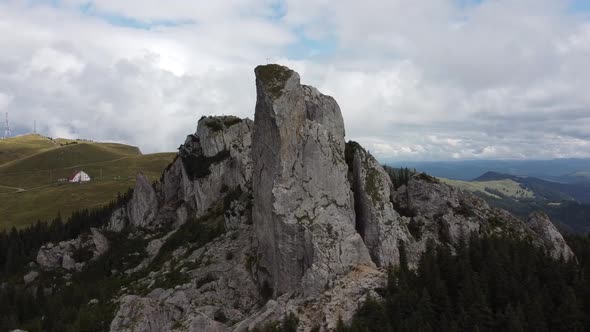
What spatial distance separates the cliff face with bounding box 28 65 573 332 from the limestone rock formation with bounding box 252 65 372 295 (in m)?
0.16

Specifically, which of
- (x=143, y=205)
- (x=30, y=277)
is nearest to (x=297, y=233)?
(x=143, y=205)

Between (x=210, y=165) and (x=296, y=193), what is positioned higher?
(x=210, y=165)

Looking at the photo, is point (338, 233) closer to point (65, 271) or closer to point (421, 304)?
point (421, 304)

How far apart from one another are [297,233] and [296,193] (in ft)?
19.6

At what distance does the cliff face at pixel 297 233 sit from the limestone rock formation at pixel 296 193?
0.16 meters

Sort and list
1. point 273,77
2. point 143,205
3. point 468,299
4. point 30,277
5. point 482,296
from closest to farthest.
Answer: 1. point 482,296
2. point 468,299
3. point 273,77
4. point 30,277
5. point 143,205

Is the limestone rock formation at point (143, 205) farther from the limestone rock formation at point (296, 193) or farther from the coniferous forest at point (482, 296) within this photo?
the coniferous forest at point (482, 296)

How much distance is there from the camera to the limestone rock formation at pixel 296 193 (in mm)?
60219

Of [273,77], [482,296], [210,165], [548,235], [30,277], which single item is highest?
[273,77]

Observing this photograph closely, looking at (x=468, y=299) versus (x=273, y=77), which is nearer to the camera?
(x=468, y=299)

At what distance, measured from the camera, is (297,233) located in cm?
6100

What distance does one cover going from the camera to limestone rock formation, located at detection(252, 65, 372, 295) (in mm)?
60219

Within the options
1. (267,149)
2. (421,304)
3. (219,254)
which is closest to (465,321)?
(421,304)

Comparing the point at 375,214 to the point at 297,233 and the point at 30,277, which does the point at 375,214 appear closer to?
the point at 297,233
